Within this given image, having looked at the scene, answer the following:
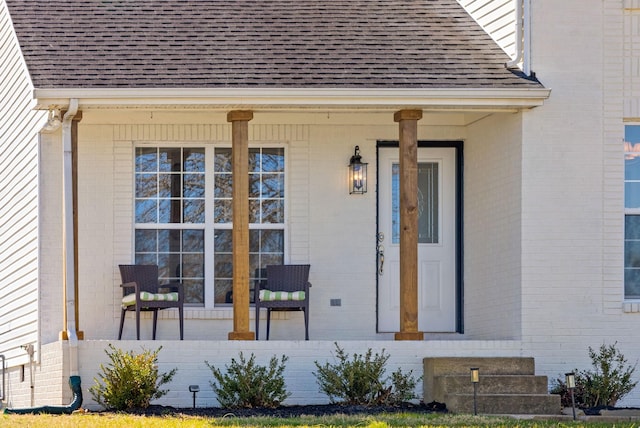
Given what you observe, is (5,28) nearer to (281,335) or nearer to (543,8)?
(281,335)

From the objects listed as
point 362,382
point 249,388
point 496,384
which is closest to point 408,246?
point 362,382

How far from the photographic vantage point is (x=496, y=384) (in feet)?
45.8

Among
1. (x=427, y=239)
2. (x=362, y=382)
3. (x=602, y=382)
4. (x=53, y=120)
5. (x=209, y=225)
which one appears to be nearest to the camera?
(x=362, y=382)

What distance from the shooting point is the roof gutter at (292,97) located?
46.9 ft

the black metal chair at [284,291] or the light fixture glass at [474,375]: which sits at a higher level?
the black metal chair at [284,291]

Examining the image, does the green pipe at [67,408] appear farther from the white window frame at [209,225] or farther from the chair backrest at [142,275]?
the white window frame at [209,225]

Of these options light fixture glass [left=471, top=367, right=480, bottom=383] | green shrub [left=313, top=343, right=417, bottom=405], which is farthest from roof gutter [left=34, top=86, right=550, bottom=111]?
light fixture glass [left=471, top=367, right=480, bottom=383]

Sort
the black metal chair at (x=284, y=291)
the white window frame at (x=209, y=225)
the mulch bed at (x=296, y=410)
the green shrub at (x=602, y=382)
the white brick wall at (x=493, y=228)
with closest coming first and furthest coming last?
the mulch bed at (x=296, y=410) < the green shrub at (x=602, y=382) < the white brick wall at (x=493, y=228) < the black metal chair at (x=284, y=291) < the white window frame at (x=209, y=225)

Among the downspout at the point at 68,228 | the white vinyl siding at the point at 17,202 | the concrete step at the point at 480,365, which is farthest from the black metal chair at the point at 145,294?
the concrete step at the point at 480,365

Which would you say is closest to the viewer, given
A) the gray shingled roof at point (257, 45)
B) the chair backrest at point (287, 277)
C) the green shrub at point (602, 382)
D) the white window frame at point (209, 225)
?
the green shrub at point (602, 382)

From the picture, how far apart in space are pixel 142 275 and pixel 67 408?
2.40 meters

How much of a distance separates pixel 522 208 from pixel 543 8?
7.20 feet

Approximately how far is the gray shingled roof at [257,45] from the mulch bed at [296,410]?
11.1 ft

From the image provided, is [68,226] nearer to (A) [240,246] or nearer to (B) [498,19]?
(A) [240,246]
